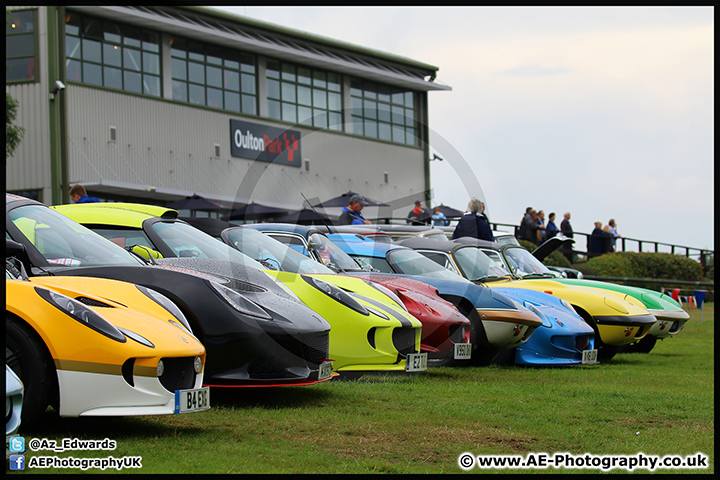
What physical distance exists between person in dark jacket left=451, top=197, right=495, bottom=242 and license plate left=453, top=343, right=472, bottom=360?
16.5 ft

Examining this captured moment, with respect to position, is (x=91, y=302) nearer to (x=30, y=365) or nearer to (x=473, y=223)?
(x=30, y=365)

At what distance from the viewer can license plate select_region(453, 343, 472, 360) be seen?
9092 mm

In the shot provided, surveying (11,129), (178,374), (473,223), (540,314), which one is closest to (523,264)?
(473,223)

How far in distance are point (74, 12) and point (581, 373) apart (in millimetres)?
26370

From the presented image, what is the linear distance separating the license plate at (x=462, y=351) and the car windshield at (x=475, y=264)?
2269 mm

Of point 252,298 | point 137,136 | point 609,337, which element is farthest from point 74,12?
point 252,298

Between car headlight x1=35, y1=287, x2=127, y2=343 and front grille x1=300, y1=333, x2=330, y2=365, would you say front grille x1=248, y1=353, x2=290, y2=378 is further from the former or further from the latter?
car headlight x1=35, y1=287, x2=127, y2=343

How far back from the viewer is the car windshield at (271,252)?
8750 millimetres

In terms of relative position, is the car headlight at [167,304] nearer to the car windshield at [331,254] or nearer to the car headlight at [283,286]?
the car headlight at [283,286]

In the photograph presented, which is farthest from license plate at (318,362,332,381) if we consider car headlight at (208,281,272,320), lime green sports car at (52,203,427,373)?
lime green sports car at (52,203,427,373)

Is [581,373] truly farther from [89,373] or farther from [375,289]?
[89,373]

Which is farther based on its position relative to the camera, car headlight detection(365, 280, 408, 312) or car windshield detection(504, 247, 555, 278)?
car windshield detection(504, 247, 555, 278)

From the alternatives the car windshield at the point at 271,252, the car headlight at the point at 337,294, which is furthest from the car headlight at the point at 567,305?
the car headlight at the point at 337,294

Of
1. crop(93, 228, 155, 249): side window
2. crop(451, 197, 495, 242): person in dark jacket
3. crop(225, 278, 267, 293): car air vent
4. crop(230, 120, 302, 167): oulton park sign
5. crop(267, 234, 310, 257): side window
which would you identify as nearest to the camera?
crop(225, 278, 267, 293): car air vent
